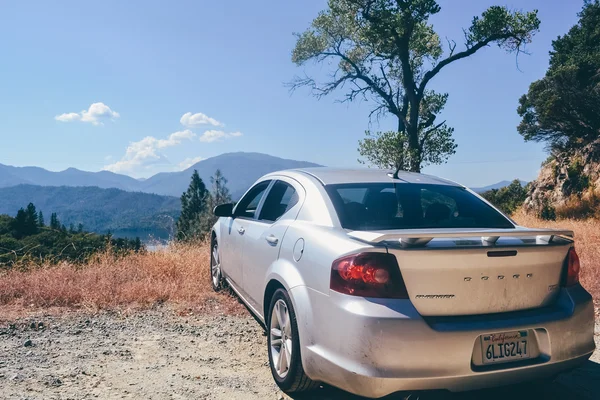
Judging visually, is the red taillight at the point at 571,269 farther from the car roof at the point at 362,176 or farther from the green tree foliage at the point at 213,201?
the green tree foliage at the point at 213,201

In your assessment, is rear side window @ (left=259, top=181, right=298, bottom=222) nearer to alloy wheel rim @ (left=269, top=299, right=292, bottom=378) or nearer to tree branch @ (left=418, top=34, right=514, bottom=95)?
alloy wheel rim @ (left=269, top=299, right=292, bottom=378)

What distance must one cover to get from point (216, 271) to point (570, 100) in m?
20.0

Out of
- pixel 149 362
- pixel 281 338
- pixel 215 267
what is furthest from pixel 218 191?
pixel 281 338

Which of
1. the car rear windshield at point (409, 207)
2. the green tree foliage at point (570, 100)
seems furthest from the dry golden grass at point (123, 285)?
the green tree foliage at point (570, 100)

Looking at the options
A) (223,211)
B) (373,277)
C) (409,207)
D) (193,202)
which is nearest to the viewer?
(373,277)

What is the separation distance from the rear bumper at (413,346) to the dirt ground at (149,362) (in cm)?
29

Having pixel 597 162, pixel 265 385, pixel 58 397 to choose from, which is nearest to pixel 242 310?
pixel 265 385

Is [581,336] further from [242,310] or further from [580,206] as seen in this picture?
[580,206]

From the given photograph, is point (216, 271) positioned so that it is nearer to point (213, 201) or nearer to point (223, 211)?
point (223, 211)

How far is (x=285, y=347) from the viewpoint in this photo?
3.21 meters

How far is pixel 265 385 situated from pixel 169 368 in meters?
Answer: 0.85

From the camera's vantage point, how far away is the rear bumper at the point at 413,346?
2.43 metres

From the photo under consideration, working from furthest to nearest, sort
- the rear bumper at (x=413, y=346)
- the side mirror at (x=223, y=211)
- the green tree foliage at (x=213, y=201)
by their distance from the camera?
the green tree foliage at (x=213, y=201) → the side mirror at (x=223, y=211) → the rear bumper at (x=413, y=346)

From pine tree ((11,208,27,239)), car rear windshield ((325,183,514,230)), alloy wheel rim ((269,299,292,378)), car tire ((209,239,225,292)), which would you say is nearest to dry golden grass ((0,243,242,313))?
car tire ((209,239,225,292))
